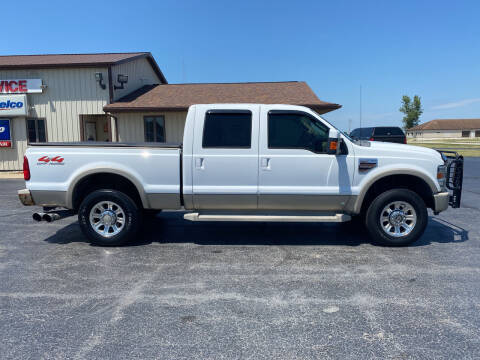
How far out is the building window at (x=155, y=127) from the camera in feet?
52.3

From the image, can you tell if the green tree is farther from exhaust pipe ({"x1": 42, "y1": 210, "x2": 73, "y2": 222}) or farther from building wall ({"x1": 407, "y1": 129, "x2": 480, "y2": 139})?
exhaust pipe ({"x1": 42, "y1": 210, "x2": 73, "y2": 222})

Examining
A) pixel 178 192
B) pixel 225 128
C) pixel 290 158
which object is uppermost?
pixel 225 128

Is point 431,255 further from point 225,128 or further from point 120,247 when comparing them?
point 120,247

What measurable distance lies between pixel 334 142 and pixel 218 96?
12.8 m

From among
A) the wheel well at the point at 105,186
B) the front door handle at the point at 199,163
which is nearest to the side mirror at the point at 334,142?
the front door handle at the point at 199,163

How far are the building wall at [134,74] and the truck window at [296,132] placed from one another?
41.6 ft

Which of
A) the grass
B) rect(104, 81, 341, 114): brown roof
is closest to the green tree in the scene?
the grass

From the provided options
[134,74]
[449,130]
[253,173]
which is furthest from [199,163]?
[449,130]

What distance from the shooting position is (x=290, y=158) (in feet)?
17.2

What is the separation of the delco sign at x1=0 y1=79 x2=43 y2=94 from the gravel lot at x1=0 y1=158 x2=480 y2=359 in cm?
1170

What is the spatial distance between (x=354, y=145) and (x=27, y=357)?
181 inches

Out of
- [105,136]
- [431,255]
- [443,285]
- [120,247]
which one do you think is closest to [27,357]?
[120,247]

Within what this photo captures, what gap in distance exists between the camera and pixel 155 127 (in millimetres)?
15945

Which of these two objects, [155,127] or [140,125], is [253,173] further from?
[140,125]
